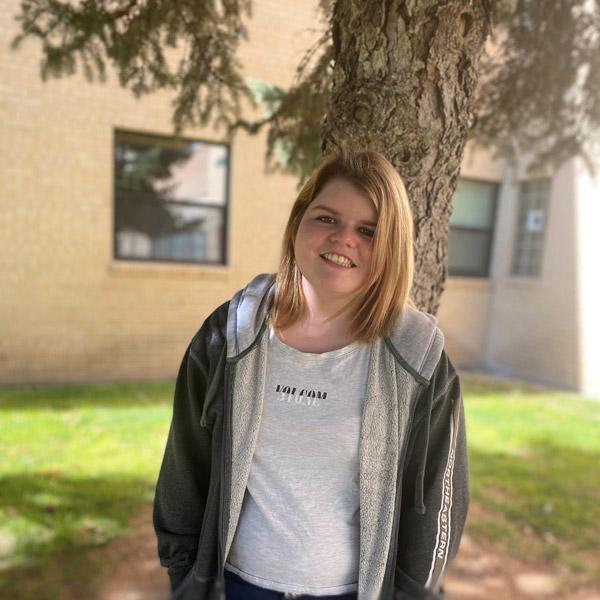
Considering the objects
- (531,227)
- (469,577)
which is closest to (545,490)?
(469,577)

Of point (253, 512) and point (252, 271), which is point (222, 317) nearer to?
point (253, 512)

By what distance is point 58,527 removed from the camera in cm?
344

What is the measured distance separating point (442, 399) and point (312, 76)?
7.07 feet

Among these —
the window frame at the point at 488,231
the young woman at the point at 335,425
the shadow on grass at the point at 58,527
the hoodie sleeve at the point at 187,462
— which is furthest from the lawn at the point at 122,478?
the window frame at the point at 488,231

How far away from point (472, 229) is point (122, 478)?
694 cm

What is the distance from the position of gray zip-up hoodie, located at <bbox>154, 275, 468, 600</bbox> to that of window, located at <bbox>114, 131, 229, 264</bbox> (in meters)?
5.74

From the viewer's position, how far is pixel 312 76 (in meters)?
2.99

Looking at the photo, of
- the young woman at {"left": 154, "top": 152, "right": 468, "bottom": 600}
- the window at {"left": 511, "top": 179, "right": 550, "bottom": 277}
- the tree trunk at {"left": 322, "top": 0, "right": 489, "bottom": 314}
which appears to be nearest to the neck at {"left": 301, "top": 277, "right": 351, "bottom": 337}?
the young woman at {"left": 154, "top": 152, "right": 468, "bottom": 600}

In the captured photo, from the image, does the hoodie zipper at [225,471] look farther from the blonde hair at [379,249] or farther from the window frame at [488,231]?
the window frame at [488,231]

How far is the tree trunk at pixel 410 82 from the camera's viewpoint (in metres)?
1.93

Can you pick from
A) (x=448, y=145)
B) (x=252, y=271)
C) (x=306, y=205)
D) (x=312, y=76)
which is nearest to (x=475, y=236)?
(x=252, y=271)

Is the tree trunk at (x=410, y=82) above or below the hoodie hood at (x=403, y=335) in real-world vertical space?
above

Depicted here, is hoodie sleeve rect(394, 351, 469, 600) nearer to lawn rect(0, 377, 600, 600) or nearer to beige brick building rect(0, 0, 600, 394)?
lawn rect(0, 377, 600, 600)

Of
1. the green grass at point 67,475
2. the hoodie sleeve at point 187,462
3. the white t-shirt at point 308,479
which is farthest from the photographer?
the green grass at point 67,475
